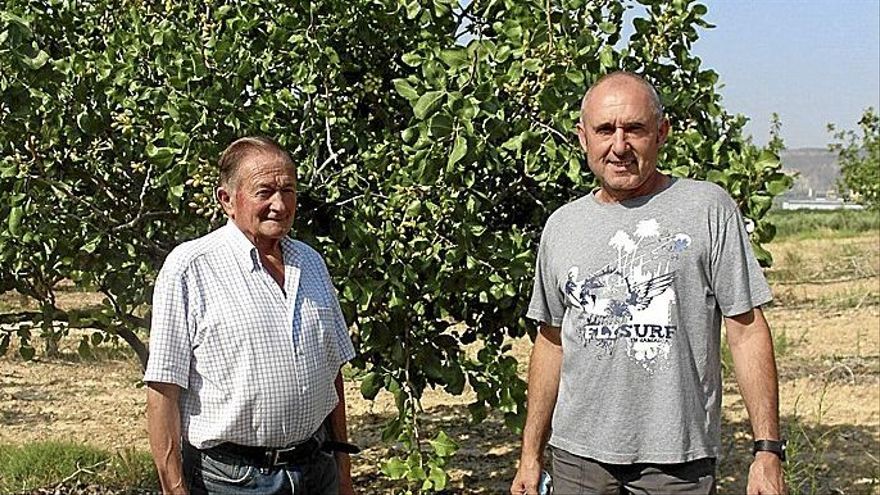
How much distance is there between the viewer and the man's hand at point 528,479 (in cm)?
299

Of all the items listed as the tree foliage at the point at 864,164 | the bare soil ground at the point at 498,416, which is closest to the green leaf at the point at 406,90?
the bare soil ground at the point at 498,416

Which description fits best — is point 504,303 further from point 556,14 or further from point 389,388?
point 556,14

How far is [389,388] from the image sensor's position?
4.38m

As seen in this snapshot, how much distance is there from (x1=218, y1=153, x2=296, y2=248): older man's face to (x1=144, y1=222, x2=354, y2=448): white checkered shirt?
4 centimetres

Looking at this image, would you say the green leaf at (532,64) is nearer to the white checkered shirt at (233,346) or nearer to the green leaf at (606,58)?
the green leaf at (606,58)

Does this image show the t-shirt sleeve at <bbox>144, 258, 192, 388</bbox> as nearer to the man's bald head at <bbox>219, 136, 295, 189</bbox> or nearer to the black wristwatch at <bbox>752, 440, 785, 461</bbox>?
the man's bald head at <bbox>219, 136, 295, 189</bbox>

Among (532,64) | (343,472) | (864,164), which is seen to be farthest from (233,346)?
(864,164)

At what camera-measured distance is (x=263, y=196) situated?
2.76 metres

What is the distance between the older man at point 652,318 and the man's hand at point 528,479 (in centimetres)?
22

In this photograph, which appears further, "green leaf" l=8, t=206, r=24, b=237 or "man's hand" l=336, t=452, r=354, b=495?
"green leaf" l=8, t=206, r=24, b=237

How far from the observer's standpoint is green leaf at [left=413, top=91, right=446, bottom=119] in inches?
141

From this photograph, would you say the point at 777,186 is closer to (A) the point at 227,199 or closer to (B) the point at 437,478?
(B) the point at 437,478

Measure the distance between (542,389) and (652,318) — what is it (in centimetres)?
45

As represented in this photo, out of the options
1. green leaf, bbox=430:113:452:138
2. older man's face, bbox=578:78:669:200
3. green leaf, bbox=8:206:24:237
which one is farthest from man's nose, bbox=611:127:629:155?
green leaf, bbox=8:206:24:237
